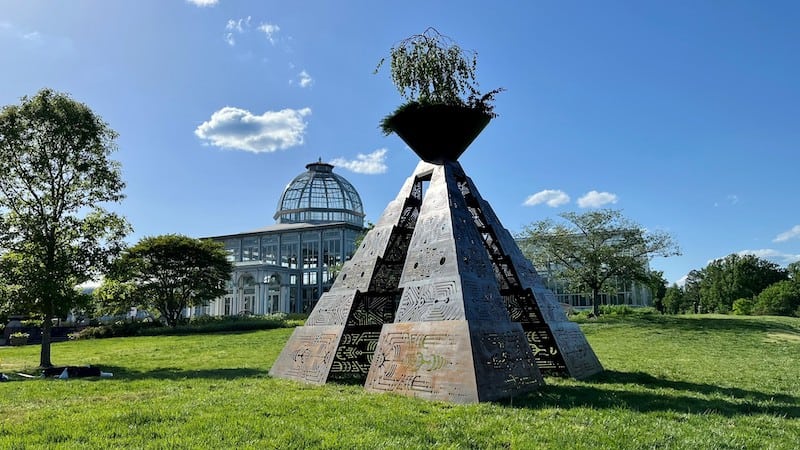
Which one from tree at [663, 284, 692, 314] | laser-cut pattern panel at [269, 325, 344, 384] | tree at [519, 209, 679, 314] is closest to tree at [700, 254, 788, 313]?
tree at [663, 284, 692, 314]

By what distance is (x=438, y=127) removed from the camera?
35.6 feet

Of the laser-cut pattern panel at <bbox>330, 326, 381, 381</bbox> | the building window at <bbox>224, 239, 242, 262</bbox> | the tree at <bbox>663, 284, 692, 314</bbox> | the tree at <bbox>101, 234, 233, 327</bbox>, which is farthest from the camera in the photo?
the tree at <bbox>663, 284, 692, 314</bbox>

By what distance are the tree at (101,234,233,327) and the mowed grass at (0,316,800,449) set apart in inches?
966

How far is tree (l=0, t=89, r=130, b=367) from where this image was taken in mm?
14914

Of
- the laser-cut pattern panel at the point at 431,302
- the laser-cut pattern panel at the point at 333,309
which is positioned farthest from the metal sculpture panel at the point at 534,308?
the laser-cut pattern panel at the point at 333,309

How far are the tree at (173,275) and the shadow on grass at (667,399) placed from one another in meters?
31.4

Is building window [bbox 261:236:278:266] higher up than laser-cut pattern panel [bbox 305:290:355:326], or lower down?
higher up

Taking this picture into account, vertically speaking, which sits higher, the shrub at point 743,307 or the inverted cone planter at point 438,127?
→ the inverted cone planter at point 438,127

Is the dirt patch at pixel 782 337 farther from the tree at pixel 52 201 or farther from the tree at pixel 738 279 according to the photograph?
the tree at pixel 738 279

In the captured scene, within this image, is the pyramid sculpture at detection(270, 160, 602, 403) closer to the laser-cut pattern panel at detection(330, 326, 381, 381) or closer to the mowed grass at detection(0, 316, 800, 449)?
the laser-cut pattern panel at detection(330, 326, 381, 381)

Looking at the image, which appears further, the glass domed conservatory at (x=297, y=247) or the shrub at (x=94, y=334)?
the glass domed conservatory at (x=297, y=247)

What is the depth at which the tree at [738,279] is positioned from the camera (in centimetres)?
5825

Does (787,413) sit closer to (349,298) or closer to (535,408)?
(535,408)

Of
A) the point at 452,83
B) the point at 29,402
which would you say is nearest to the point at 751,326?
the point at 452,83
